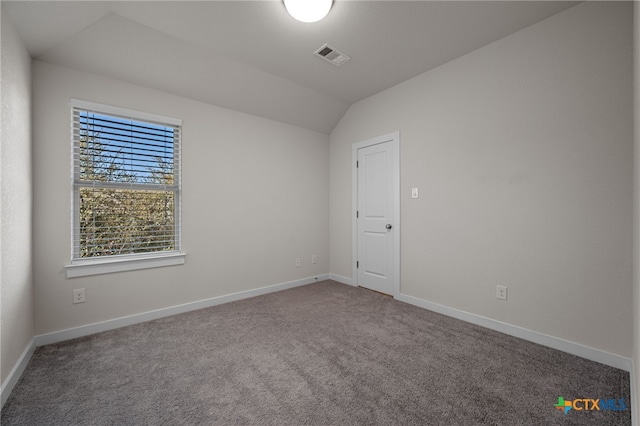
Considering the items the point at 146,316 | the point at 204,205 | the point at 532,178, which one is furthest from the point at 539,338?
the point at 146,316

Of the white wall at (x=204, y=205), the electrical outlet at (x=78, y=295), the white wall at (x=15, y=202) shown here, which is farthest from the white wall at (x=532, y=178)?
the white wall at (x=15, y=202)

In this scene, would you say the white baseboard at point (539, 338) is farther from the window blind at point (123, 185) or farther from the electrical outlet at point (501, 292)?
the window blind at point (123, 185)

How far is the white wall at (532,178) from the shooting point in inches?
77.9

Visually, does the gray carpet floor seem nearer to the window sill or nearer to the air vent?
the window sill

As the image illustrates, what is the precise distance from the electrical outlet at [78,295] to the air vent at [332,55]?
313 cm

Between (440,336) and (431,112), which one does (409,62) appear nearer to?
(431,112)

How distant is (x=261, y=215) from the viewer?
3.69 metres

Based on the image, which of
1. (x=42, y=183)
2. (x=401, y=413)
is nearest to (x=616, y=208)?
(x=401, y=413)

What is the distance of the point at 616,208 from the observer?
6.45ft

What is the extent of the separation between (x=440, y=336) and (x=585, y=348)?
102cm

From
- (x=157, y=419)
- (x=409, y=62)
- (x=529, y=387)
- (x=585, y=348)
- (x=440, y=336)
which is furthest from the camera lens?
(x=409, y=62)

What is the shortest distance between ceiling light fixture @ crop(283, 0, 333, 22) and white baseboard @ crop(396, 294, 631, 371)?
300cm

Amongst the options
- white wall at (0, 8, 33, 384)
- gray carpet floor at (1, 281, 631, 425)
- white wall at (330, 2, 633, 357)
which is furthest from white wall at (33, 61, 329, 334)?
white wall at (330, 2, 633, 357)

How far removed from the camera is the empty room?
1715mm
